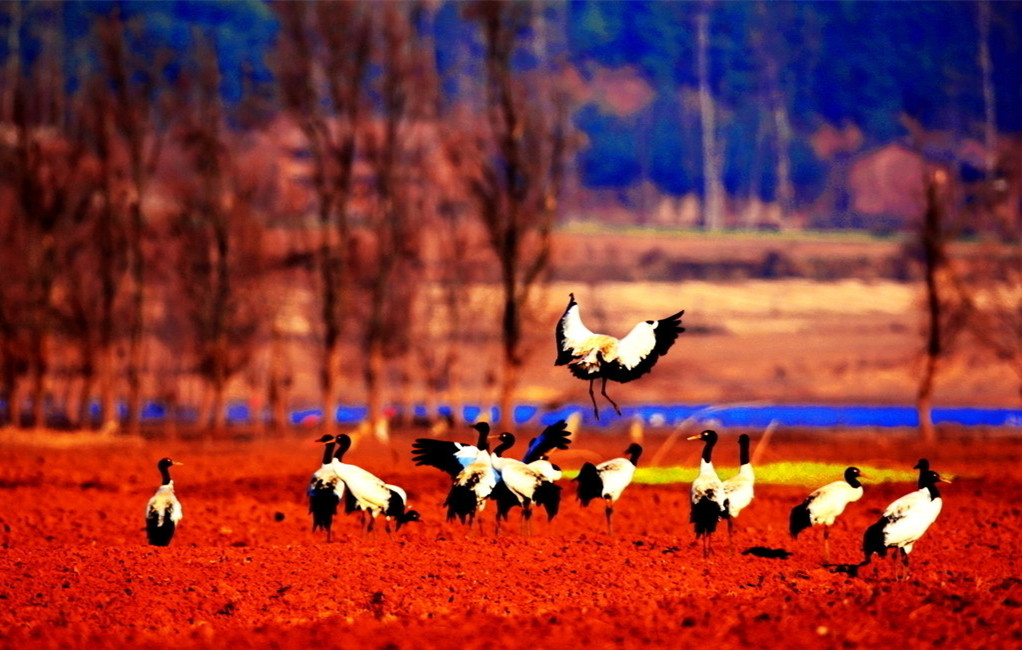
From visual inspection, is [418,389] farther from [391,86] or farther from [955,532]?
[955,532]

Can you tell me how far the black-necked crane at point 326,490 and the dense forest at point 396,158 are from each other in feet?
67.3

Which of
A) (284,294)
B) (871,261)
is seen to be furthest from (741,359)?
(284,294)

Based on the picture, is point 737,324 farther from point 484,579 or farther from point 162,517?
point 484,579

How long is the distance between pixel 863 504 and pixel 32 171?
31181 millimetres

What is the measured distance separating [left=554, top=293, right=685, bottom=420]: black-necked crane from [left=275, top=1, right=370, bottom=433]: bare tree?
30386 mm

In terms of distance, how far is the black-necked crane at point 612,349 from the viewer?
14.5 m

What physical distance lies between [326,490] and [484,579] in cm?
310

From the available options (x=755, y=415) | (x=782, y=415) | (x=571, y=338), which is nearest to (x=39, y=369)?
(x=571, y=338)

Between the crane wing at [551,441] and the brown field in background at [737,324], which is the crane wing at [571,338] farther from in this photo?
the brown field in background at [737,324]

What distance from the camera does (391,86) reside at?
1834 inches

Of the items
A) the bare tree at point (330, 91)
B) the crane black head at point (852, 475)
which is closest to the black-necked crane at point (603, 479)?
the crane black head at point (852, 475)

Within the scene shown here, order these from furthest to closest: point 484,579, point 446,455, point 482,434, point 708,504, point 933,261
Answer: point 933,261
point 446,455
point 482,434
point 708,504
point 484,579

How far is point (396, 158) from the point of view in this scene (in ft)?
156

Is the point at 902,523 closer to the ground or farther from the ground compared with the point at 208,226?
closer to the ground
